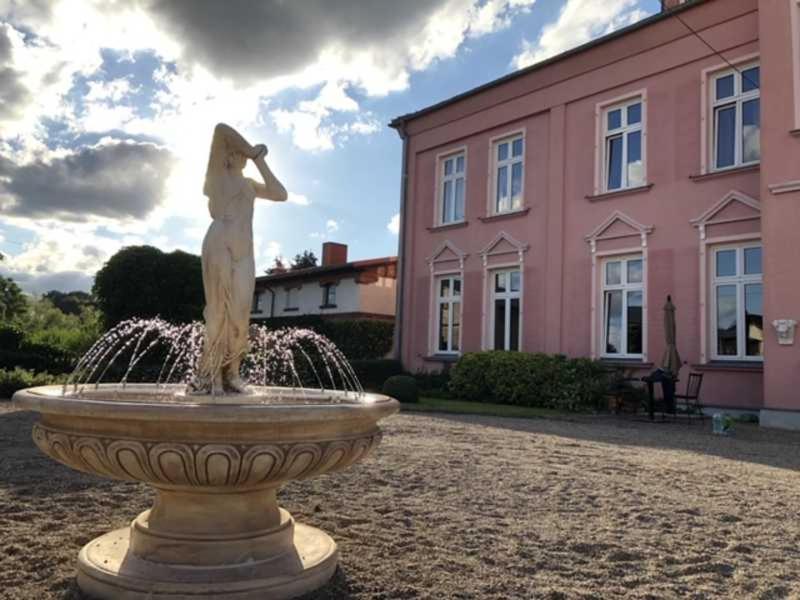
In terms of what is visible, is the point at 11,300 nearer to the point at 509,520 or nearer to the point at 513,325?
the point at 513,325

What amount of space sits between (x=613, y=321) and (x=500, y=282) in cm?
361

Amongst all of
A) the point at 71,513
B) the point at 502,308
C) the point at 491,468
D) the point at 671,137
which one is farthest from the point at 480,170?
the point at 71,513

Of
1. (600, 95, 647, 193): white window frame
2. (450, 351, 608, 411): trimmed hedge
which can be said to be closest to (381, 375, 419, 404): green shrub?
(450, 351, 608, 411): trimmed hedge

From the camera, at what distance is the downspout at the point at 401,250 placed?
1998 cm

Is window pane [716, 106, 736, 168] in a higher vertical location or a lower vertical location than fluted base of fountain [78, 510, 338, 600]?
higher

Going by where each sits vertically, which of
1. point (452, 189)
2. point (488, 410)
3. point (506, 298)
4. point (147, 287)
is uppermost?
point (452, 189)

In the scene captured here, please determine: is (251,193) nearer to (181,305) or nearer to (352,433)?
(352,433)

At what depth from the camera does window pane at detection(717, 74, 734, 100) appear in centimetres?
1356

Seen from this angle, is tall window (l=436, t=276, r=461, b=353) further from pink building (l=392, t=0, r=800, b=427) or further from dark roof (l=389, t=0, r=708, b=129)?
dark roof (l=389, t=0, r=708, b=129)

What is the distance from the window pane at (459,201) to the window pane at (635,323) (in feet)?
20.4

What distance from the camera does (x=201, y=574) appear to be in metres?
3.12

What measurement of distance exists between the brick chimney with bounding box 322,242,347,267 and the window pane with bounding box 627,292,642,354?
713 inches

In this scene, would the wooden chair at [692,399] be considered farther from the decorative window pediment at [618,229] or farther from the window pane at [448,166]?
the window pane at [448,166]

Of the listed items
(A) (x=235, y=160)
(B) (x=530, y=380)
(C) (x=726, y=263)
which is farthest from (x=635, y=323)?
(A) (x=235, y=160)
